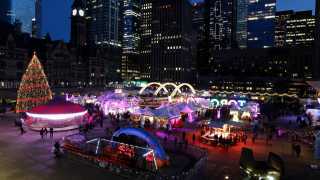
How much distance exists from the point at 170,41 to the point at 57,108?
486ft

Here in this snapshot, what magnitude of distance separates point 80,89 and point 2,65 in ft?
74.2

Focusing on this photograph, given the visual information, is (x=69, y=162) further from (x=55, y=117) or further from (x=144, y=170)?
(x=55, y=117)

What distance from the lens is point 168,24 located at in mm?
187125

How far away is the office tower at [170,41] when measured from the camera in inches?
7190

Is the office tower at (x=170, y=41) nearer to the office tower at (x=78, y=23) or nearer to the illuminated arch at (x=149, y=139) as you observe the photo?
the office tower at (x=78, y=23)

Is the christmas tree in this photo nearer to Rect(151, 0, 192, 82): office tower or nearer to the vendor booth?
the vendor booth

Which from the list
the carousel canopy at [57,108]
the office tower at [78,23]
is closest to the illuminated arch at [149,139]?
the carousel canopy at [57,108]

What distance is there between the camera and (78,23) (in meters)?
122

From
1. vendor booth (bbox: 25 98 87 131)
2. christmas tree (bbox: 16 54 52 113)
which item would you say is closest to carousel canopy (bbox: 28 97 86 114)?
vendor booth (bbox: 25 98 87 131)

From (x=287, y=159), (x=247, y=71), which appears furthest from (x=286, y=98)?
(x=247, y=71)

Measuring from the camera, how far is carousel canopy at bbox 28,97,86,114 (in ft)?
133

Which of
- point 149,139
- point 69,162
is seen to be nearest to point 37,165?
point 69,162

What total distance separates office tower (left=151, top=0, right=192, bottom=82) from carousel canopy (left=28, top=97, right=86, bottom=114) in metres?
141

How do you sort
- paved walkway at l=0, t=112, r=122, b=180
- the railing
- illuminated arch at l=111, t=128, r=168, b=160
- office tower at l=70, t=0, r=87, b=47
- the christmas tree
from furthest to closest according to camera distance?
office tower at l=70, t=0, r=87, b=47 < the christmas tree < illuminated arch at l=111, t=128, r=168, b=160 < paved walkway at l=0, t=112, r=122, b=180 < the railing
